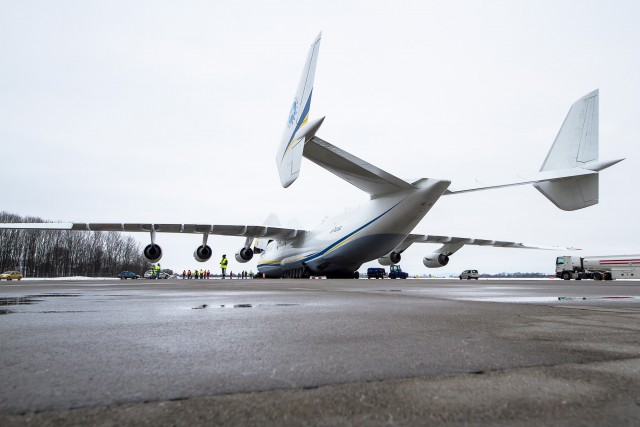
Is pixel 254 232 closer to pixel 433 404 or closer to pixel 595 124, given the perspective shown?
pixel 595 124

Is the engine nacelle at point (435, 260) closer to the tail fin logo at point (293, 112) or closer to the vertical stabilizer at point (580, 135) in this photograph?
the vertical stabilizer at point (580, 135)

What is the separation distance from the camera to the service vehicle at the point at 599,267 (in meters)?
32.6

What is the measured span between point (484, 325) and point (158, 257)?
66.5 feet

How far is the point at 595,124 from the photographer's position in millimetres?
11867

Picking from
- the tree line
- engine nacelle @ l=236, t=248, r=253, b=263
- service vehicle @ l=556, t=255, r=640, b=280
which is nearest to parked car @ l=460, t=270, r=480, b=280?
service vehicle @ l=556, t=255, r=640, b=280

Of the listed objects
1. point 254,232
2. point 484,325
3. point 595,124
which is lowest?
point 484,325

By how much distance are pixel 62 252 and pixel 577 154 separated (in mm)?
68636

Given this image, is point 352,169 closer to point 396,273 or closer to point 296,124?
point 296,124

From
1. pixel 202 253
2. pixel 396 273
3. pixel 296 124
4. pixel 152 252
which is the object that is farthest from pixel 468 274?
pixel 296 124

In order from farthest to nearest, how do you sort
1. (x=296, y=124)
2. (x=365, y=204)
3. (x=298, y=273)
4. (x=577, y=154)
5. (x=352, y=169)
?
1. (x=298, y=273)
2. (x=365, y=204)
3. (x=352, y=169)
4. (x=577, y=154)
5. (x=296, y=124)

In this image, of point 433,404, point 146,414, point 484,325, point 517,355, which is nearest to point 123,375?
point 146,414

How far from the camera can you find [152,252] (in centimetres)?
2088

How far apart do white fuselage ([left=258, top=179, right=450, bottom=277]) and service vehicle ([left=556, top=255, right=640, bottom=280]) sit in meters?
22.9

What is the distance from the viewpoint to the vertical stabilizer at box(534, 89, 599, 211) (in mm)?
11844
